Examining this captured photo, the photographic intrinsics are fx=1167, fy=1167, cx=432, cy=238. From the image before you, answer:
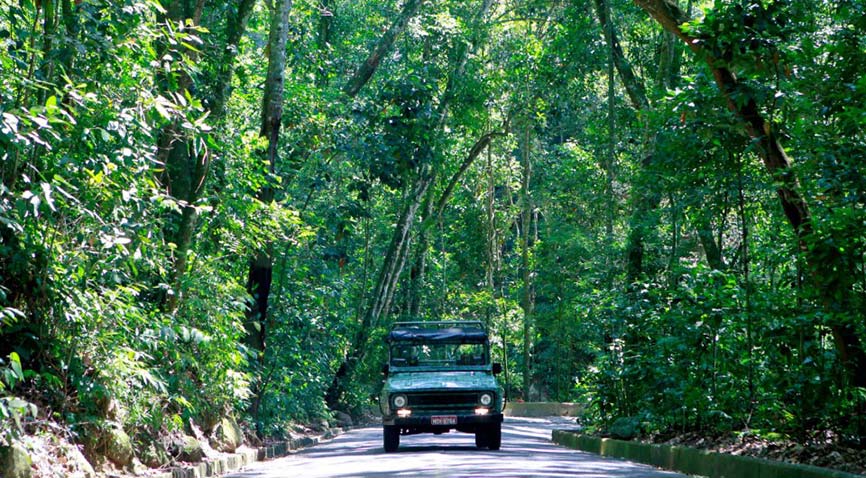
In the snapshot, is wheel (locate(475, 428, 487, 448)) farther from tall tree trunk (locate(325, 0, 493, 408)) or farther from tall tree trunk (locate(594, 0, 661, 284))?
tall tree trunk (locate(325, 0, 493, 408))

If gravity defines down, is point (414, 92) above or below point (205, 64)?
above

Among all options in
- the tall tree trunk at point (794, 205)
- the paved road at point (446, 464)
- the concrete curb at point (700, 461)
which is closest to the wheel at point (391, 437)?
the paved road at point (446, 464)

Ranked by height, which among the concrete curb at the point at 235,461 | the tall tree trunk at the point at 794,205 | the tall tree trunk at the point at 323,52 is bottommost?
the concrete curb at the point at 235,461

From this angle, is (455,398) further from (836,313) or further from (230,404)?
(836,313)

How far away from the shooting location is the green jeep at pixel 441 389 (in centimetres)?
1959

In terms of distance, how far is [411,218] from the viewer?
123 feet

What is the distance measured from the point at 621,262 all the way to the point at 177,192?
15.2 meters

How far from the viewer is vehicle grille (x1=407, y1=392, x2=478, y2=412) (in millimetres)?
19625

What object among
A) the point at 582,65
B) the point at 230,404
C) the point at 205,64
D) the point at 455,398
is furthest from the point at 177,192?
the point at 582,65

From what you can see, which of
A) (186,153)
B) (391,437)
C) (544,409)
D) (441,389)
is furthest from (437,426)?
(544,409)

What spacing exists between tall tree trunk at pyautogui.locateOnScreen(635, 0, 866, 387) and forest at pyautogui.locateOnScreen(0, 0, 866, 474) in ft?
0.09

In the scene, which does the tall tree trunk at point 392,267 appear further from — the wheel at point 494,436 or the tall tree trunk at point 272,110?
the wheel at point 494,436

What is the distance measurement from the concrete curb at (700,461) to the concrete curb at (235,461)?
569 cm

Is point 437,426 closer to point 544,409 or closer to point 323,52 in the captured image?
point 323,52
